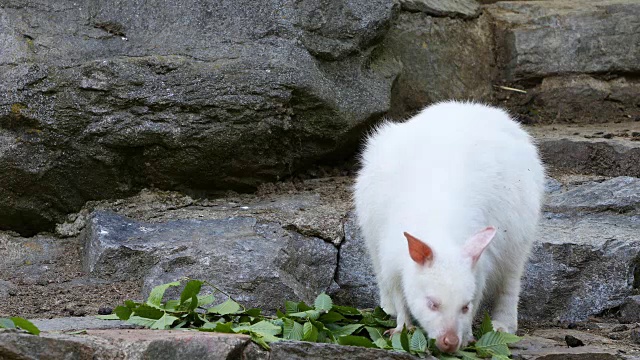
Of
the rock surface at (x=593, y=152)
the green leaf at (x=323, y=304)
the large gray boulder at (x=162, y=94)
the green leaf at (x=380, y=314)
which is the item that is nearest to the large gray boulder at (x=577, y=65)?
the rock surface at (x=593, y=152)

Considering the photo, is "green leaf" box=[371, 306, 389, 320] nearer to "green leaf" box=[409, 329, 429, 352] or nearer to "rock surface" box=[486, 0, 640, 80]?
"green leaf" box=[409, 329, 429, 352]

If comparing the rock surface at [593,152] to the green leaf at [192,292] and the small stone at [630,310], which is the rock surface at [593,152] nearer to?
the small stone at [630,310]

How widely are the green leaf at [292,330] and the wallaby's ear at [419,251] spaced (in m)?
0.65

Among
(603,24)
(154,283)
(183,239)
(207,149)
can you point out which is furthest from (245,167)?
(603,24)

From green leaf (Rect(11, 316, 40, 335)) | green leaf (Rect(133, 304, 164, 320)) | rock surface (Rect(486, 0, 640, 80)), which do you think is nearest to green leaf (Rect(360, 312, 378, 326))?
green leaf (Rect(133, 304, 164, 320))

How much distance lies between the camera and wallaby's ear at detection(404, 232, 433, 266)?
13.1 feet

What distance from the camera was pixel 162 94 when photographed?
605 centimetres

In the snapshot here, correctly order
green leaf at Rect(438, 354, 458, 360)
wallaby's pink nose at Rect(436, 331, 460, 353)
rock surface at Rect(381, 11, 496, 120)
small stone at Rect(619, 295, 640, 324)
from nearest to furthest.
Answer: wallaby's pink nose at Rect(436, 331, 460, 353)
green leaf at Rect(438, 354, 458, 360)
small stone at Rect(619, 295, 640, 324)
rock surface at Rect(381, 11, 496, 120)

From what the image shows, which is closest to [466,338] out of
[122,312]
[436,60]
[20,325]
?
[122,312]

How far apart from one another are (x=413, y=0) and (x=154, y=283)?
334 cm

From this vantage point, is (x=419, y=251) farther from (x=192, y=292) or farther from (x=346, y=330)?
(x=192, y=292)

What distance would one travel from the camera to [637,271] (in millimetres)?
5781

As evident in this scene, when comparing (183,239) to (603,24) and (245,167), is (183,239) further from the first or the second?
(603,24)

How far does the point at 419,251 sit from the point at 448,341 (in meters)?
0.40
